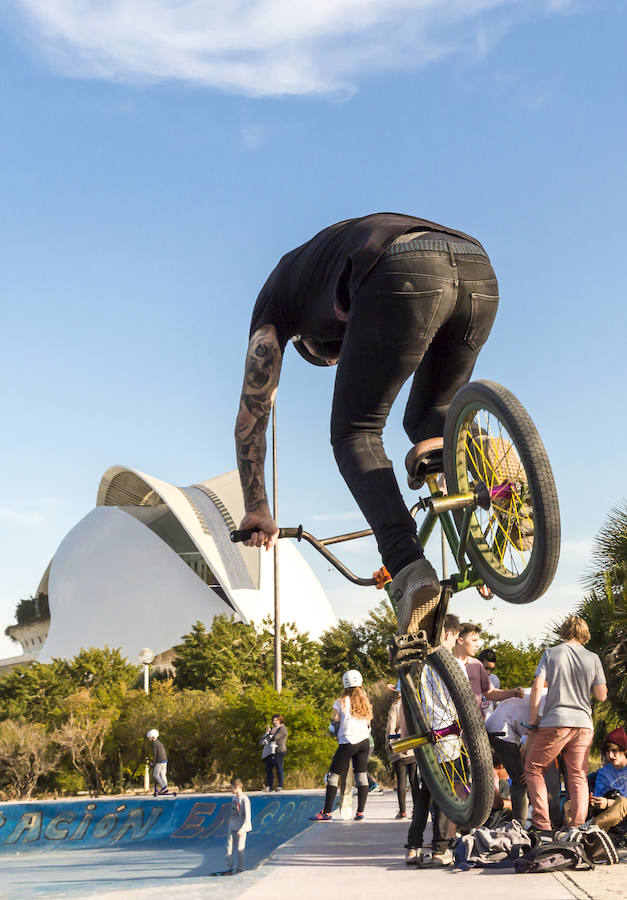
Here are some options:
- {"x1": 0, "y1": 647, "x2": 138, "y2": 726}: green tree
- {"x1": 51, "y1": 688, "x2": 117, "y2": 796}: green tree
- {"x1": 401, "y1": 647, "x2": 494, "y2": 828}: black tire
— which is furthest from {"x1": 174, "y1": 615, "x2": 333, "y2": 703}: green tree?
{"x1": 401, "y1": 647, "x2": 494, "y2": 828}: black tire

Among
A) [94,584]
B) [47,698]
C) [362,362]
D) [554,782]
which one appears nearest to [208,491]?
[94,584]

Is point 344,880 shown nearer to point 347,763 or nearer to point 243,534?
point 243,534

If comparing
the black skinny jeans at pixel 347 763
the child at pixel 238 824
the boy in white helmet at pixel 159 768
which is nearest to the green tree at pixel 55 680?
the boy in white helmet at pixel 159 768

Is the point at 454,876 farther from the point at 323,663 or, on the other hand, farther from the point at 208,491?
the point at 208,491

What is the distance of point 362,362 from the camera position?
2738 mm

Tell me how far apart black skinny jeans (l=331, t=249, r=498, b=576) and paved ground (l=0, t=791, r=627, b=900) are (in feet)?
7.99

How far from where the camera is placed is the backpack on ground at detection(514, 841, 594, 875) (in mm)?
5332

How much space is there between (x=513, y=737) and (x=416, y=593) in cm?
470

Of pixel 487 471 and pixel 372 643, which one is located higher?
pixel 372 643

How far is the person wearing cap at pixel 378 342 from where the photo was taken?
2674mm

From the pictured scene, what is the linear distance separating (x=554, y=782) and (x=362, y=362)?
5.22 meters

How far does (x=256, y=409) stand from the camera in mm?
3160

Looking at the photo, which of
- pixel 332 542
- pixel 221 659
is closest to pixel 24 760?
pixel 221 659

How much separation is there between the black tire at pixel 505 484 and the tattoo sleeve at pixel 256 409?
632 millimetres
